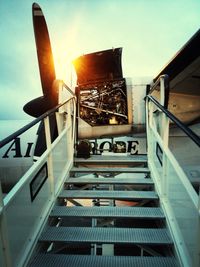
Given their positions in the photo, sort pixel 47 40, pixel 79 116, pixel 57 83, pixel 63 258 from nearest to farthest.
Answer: pixel 63 258 < pixel 57 83 < pixel 47 40 < pixel 79 116

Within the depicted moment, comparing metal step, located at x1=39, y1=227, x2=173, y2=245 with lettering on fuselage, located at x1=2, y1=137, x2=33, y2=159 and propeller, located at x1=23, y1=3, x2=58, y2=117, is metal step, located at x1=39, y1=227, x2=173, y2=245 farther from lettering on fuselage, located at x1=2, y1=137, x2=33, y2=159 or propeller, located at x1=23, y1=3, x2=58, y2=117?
lettering on fuselage, located at x1=2, y1=137, x2=33, y2=159

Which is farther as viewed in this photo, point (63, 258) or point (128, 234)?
point (128, 234)

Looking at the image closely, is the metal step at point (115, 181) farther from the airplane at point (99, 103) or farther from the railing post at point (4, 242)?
the airplane at point (99, 103)

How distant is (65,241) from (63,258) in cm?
20

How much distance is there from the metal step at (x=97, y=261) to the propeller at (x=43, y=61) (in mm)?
3720

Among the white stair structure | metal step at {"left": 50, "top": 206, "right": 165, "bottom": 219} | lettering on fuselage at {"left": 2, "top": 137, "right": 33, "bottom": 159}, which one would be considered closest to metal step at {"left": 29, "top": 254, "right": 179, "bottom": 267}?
the white stair structure

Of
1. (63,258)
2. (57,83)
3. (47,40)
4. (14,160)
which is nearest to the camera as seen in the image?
(63,258)

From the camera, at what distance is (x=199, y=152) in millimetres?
6398

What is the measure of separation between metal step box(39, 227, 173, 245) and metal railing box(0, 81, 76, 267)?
0.60 feet

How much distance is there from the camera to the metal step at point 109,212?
2.87 metres

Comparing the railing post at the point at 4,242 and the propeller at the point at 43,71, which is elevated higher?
the propeller at the point at 43,71

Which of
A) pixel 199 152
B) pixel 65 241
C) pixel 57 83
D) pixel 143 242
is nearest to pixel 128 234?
pixel 143 242

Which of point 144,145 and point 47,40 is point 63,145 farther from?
point 144,145

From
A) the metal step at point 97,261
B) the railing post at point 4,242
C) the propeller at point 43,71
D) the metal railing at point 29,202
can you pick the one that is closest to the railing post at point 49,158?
the metal railing at point 29,202
